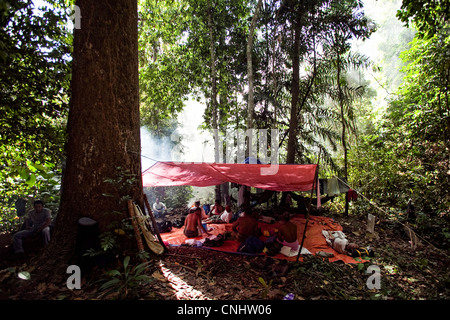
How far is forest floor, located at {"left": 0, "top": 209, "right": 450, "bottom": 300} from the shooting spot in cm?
259

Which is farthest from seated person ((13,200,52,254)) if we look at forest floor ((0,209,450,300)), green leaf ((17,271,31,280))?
green leaf ((17,271,31,280))

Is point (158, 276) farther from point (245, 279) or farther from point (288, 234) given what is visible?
point (288, 234)

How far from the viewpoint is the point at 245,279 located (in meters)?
3.50

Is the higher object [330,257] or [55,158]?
[55,158]

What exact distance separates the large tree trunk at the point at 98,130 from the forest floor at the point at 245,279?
23.3 inches

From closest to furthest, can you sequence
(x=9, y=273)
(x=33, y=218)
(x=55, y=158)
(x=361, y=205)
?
(x=9, y=273) < (x=55, y=158) < (x=33, y=218) < (x=361, y=205)

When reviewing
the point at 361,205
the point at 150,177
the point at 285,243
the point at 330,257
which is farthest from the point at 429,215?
the point at 150,177

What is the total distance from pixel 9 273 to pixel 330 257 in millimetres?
5489

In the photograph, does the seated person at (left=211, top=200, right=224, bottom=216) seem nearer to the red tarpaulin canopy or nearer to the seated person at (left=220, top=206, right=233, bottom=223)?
the seated person at (left=220, top=206, right=233, bottom=223)

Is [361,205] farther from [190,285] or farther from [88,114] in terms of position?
[88,114]

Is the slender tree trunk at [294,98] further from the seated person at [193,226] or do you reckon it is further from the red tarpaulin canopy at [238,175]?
the seated person at [193,226]

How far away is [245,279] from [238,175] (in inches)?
94.9

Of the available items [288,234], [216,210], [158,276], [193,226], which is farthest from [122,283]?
[216,210]

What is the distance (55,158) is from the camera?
3.45 meters
